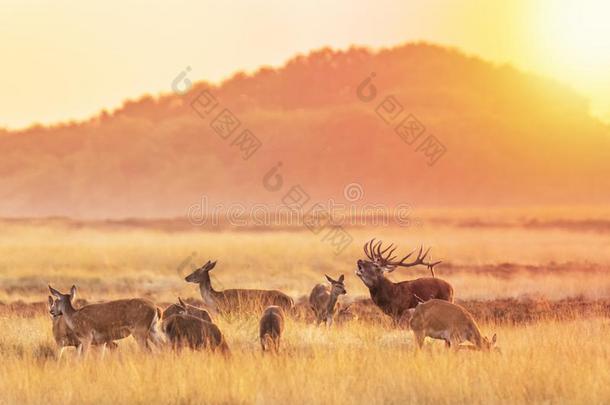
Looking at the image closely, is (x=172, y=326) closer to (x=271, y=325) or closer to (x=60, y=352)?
(x=271, y=325)

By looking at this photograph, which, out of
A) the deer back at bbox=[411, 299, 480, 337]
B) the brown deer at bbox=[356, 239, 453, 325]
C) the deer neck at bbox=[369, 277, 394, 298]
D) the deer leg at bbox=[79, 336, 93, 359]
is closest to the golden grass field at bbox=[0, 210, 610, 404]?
the deer leg at bbox=[79, 336, 93, 359]

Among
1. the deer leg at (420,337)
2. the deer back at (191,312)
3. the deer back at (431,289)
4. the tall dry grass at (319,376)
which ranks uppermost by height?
the deer back at (431,289)

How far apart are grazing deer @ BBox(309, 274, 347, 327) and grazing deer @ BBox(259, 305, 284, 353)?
3.06 meters

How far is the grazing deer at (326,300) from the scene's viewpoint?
1892cm

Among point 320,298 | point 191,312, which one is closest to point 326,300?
point 320,298

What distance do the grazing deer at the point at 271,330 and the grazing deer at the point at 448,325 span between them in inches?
75.9

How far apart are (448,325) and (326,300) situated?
5.00m

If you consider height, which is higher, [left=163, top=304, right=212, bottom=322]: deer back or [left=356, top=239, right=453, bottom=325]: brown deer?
[left=356, top=239, right=453, bottom=325]: brown deer

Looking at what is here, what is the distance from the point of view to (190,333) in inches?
571

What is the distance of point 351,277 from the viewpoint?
29.1 meters

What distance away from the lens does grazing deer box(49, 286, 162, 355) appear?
14562 mm

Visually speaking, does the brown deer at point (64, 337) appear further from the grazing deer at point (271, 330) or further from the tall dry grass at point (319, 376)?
the grazing deer at point (271, 330)

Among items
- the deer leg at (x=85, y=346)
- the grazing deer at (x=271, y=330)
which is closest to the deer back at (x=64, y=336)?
the deer leg at (x=85, y=346)

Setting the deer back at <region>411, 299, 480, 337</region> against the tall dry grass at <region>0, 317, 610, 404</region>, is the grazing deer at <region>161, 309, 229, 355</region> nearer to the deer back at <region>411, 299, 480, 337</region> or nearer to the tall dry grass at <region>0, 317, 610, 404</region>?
the tall dry grass at <region>0, 317, 610, 404</region>
